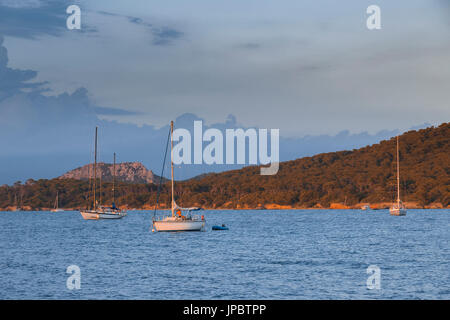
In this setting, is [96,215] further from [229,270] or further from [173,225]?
[229,270]

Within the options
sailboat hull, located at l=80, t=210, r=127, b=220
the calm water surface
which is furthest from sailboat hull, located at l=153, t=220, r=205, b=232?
sailboat hull, located at l=80, t=210, r=127, b=220

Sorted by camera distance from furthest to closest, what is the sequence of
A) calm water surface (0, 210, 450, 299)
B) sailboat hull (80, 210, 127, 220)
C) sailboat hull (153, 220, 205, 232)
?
sailboat hull (80, 210, 127, 220)
sailboat hull (153, 220, 205, 232)
calm water surface (0, 210, 450, 299)

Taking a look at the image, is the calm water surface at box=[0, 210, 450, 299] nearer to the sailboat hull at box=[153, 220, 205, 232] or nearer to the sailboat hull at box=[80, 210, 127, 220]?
the sailboat hull at box=[153, 220, 205, 232]

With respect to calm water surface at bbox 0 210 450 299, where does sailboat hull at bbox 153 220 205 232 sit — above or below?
above

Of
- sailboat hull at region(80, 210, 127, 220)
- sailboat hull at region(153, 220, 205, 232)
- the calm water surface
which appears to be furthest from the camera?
sailboat hull at region(80, 210, 127, 220)

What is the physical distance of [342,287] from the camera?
98.3ft

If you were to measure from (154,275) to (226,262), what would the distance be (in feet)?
29.4

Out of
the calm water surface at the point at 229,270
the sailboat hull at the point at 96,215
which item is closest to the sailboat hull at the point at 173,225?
the calm water surface at the point at 229,270

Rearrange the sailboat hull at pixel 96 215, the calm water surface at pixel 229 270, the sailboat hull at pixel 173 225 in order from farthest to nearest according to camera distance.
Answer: the sailboat hull at pixel 96 215 < the sailboat hull at pixel 173 225 < the calm water surface at pixel 229 270

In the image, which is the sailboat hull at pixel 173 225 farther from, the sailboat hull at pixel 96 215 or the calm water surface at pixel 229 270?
the sailboat hull at pixel 96 215

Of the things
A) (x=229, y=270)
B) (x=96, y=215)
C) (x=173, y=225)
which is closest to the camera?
(x=229, y=270)

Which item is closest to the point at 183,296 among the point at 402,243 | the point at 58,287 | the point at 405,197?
the point at 58,287

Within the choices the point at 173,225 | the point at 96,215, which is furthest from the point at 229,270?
the point at 96,215
